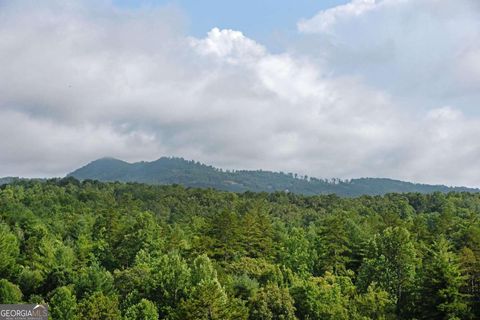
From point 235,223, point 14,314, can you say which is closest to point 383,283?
point 235,223

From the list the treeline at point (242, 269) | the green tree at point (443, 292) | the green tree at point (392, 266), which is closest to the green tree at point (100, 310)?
the treeline at point (242, 269)

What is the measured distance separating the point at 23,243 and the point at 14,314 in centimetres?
4678

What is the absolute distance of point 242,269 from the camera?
69.6m

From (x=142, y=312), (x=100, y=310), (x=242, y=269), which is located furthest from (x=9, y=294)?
(x=242, y=269)

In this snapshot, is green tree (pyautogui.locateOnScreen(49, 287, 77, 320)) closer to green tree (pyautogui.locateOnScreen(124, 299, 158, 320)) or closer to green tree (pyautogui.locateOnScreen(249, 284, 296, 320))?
green tree (pyautogui.locateOnScreen(124, 299, 158, 320))

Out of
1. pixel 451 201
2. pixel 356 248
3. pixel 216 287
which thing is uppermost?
pixel 451 201

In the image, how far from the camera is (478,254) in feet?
196

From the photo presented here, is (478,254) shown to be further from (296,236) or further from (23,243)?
(23,243)

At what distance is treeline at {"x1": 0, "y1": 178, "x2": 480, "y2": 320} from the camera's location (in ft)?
176

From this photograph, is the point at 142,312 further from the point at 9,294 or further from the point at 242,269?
the point at 9,294

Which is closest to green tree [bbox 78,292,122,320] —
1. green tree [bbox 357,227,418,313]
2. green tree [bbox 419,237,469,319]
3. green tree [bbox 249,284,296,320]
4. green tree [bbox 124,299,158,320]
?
green tree [bbox 124,299,158,320]

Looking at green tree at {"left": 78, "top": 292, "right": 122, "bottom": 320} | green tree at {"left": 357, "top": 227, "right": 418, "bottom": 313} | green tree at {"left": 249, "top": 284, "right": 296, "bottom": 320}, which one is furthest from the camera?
green tree at {"left": 357, "top": 227, "right": 418, "bottom": 313}

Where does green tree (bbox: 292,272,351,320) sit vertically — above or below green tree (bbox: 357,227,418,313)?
below

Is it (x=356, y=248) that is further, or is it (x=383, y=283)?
(x=356, y=248)
